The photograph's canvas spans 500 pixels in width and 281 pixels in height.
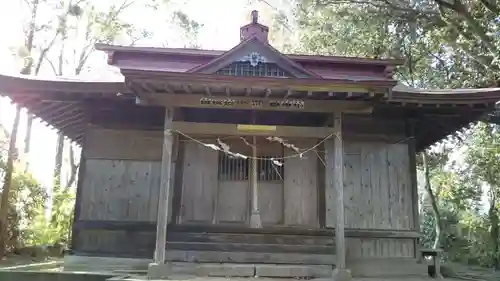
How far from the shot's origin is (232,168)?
8.66 metres

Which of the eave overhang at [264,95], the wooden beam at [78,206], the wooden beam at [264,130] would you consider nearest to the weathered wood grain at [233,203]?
the wooden beam at [264,130]

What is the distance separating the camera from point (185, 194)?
8508 mm

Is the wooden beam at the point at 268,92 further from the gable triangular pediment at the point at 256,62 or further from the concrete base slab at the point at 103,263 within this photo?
the concrete base slab at the point at 103,263

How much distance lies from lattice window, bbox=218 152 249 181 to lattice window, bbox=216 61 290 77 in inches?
66.3

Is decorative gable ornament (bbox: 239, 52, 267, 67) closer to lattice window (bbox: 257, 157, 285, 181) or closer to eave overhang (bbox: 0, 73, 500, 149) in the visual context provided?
eave overhang (bbox: 0, 73, 500, 149)

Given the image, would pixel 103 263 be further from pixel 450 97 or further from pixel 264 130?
pixel 450 97

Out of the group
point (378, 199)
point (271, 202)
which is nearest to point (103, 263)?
point (271, 202)

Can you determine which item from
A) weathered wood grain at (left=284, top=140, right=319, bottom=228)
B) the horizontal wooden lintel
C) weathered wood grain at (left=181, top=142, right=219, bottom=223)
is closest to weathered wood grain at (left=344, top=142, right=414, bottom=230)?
weathered wood grain at (left=284, top=140, right=319, bottom=228)

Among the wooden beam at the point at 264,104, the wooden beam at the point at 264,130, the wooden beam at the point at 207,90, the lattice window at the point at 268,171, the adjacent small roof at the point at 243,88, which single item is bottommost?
the lattice window at the point at 268,171

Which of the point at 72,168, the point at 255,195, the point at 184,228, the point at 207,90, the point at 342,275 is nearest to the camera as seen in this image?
the point at 342,275

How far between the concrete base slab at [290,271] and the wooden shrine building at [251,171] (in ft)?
0.07

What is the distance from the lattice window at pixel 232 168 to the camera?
861 cm

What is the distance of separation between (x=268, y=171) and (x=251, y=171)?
1.26 ft

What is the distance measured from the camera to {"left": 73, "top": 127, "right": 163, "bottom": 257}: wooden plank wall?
833 centimetres
